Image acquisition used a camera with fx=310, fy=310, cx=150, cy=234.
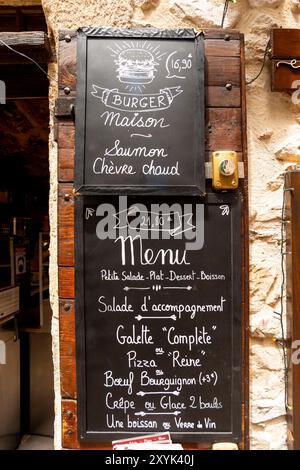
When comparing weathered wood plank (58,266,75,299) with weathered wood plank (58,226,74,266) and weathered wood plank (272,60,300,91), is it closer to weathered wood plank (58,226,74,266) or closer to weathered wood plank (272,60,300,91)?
weathered wood plank (58,226,74,266)

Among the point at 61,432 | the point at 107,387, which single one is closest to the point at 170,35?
the point at 107,387

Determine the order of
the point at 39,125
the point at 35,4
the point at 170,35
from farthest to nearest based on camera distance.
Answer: the point at 39,125 < the point at 35,4 < the point at 170,35

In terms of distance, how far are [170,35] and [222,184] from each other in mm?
792

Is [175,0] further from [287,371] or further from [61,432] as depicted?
[61,432]

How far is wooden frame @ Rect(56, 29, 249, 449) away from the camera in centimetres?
160

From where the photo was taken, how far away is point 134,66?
1556mm

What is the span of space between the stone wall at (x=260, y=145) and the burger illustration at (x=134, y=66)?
0.21m

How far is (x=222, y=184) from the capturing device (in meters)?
1.56

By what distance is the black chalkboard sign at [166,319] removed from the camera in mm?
1570

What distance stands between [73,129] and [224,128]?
783 millimetres

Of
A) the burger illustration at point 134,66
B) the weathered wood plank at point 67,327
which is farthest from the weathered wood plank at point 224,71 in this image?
the weathered wood plank at point 67,327

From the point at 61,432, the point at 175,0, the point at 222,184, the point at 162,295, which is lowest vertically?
the point at 61,432

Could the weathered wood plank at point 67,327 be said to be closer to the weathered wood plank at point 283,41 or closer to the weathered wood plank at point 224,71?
the weathered wood plank at point 224,71

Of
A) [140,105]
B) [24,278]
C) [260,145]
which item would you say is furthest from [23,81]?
[24,278]
